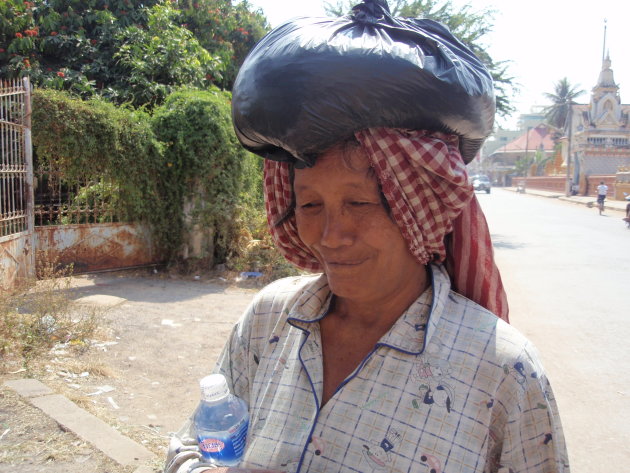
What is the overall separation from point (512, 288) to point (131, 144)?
651 centimetres

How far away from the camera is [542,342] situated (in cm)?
550

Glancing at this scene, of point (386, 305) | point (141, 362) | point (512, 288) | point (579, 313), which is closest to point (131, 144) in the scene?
point (141, 362)

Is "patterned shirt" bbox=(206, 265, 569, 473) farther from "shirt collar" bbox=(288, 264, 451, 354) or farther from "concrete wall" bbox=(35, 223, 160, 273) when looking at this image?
"concrete wall" bbox=(35, 223, 160, 273)

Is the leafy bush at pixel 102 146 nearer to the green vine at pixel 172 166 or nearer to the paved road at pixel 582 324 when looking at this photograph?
the green vine at pixel 172 166

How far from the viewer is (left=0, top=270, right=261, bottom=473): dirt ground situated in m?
3.03

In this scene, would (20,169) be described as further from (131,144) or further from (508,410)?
(508,410)

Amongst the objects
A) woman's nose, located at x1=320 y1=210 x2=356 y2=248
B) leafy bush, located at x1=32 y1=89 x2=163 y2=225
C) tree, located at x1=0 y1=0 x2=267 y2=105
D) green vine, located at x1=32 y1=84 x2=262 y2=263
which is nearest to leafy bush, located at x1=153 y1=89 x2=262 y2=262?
green vine, located at x1=32 y1=84 x2=262 y2=263

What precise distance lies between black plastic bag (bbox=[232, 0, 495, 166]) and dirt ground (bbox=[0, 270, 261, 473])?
260 centimetres

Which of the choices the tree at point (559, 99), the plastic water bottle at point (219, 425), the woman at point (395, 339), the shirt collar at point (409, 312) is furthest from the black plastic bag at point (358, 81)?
the tree at point (559, 99)

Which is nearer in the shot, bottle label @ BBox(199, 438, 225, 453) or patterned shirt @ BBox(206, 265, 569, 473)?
patterned shirt @ BBox(206, 265, 569, 473)

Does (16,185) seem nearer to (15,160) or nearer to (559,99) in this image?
(15,160)

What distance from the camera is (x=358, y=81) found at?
3.23 ft

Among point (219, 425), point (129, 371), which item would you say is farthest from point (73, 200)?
point (219, 425)

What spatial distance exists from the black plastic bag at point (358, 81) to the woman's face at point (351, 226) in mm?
75
